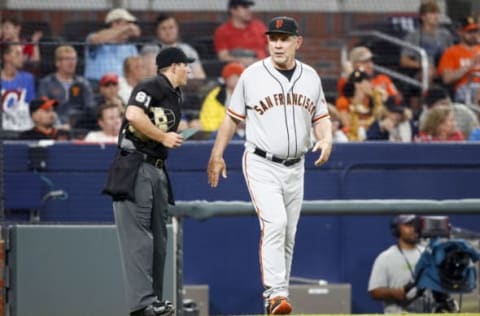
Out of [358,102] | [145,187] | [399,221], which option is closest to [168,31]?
[358,102]

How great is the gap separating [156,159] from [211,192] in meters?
3.63

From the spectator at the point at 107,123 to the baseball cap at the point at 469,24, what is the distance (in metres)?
4.34

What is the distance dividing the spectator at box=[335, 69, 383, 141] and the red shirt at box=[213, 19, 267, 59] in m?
1.28

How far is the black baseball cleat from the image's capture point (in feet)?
24.8

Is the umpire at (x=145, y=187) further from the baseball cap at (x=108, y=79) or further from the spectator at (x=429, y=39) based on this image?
the spectator at (x=429, y=39)

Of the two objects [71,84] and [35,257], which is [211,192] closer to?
[71,84]

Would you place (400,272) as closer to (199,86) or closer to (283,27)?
(199,86)

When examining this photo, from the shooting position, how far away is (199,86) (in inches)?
491

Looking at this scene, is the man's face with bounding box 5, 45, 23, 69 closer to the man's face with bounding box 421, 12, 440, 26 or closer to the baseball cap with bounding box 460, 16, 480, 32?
the man's face with bounding box 421, 12, 440, 26

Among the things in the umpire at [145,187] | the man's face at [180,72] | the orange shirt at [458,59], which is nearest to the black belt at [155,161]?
the umpire at [145,187]

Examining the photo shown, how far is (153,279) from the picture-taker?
7.76m

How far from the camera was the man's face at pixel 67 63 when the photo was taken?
1184 cm

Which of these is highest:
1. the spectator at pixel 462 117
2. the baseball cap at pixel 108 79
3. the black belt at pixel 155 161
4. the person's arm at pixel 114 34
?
the person's arm at pixel 114 34

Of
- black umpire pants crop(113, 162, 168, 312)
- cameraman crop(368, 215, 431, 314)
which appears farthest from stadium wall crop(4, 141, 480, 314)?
black umpire pants crop(113, 162, 168, 312)
